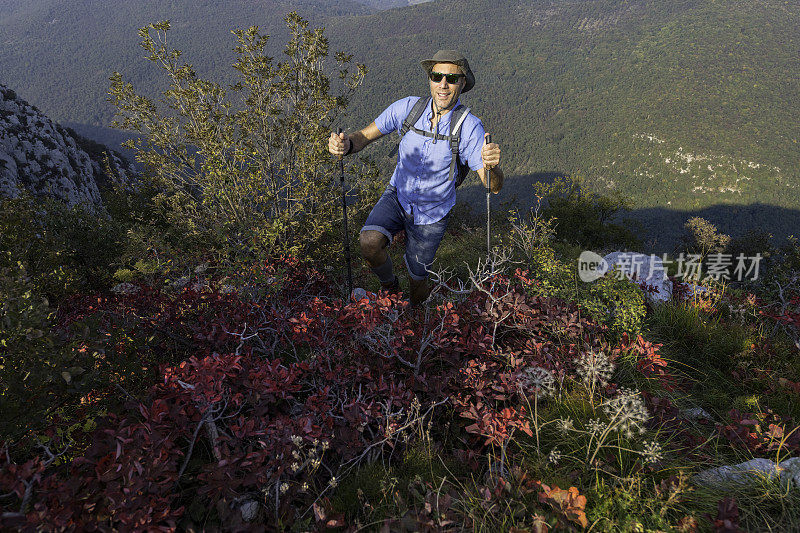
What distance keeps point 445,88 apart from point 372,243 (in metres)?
1.74

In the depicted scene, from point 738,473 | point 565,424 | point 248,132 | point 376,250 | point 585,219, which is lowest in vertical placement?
point 585,219

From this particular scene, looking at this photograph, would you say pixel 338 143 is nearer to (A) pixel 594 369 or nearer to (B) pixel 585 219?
(A) pixel 594 369

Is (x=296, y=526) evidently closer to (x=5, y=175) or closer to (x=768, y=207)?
(x=5, y=175)

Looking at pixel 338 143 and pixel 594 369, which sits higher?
pixel 338 143

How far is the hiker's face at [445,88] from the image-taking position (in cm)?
380

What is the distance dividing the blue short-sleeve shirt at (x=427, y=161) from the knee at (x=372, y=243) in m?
0.47

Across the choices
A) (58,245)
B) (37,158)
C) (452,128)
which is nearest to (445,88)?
(452,128)

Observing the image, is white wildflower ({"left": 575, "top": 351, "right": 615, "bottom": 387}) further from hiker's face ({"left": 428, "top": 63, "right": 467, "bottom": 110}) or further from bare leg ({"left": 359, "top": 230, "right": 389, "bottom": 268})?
hiker's face ({"left": 428, "top": 63, "right": 467, "bottom": 110})

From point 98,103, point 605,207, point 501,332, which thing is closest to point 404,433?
point 501,332

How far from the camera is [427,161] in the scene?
4051mm

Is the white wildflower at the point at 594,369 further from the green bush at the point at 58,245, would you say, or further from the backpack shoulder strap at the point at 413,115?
the green bush at the point at 58,245

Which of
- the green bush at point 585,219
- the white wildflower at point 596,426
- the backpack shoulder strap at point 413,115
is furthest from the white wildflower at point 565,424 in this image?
the green bush at point 585,219

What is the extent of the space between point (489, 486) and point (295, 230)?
5.19 m

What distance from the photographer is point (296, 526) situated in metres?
1.88
